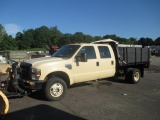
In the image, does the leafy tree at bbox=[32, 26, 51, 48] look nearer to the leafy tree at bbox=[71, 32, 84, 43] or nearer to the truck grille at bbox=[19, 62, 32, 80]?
the leafy tree at bbox=[71, 32, 84, 43]

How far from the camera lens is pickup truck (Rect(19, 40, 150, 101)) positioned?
277 inches

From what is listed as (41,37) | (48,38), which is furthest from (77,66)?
(48,38)

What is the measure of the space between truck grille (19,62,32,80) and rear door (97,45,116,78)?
2988 mm

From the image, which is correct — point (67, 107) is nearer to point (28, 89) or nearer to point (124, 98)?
point (28, 89)

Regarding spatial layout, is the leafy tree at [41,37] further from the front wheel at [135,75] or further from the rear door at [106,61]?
the rear door at [106,61]

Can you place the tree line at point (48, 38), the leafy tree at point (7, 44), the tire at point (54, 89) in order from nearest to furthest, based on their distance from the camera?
the tire at point (54, 89)
the leafy tree at point (7, 44)
the tree line at point (48, 38)

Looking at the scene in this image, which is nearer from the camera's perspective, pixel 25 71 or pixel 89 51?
pixel 25 71

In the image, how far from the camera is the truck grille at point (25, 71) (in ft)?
23.2

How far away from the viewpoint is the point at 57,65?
7.34 m

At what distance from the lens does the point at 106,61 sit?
8.98m

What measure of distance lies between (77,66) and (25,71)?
189 cm

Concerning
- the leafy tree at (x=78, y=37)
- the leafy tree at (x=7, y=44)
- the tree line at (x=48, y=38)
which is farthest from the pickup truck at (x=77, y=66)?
the leafy tree at (x=78, y=37)

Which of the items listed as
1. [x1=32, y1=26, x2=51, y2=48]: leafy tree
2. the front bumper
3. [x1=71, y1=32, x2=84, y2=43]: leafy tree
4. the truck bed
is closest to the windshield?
the front bumper

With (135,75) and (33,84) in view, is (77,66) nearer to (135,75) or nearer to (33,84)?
(33,84)
